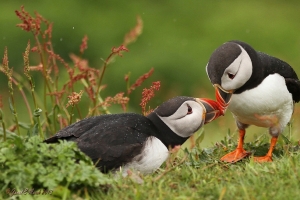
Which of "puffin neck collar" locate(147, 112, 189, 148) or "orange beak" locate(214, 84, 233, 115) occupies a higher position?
"orange beak" locate(214, 84, 233, 115)

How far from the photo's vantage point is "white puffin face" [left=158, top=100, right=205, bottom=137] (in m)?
4.99

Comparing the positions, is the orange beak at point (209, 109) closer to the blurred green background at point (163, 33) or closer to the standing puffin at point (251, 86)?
the standing puffin at point (251, 86)

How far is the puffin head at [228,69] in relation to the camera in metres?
5.00

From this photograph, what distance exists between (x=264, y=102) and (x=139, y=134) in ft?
3.37

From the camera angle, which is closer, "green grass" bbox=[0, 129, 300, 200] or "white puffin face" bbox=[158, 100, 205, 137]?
"green grass" bbox=[0, 129, 300, 200]

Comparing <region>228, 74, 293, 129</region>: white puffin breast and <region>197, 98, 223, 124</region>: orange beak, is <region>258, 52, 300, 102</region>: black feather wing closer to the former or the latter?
<region>228, 74, 293, 129</region>: white puffin breast

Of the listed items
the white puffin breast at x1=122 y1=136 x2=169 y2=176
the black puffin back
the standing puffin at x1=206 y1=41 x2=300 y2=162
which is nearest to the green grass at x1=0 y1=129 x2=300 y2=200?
the white puffin breast at x1=122 y1=136 x2=169 y2=176

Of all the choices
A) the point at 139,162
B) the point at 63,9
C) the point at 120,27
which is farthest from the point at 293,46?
the point at 139,162

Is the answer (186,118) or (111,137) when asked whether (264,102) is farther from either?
(111,137)

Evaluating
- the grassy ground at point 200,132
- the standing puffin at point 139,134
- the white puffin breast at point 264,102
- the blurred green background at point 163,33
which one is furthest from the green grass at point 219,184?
the blurred green background at point 163,33

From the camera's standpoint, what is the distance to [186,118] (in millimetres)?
4996

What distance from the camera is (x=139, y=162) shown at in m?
4.74

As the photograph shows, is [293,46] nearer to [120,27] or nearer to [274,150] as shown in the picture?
[120,27]

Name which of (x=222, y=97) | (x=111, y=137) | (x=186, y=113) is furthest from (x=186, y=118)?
(x=111, y=137)
